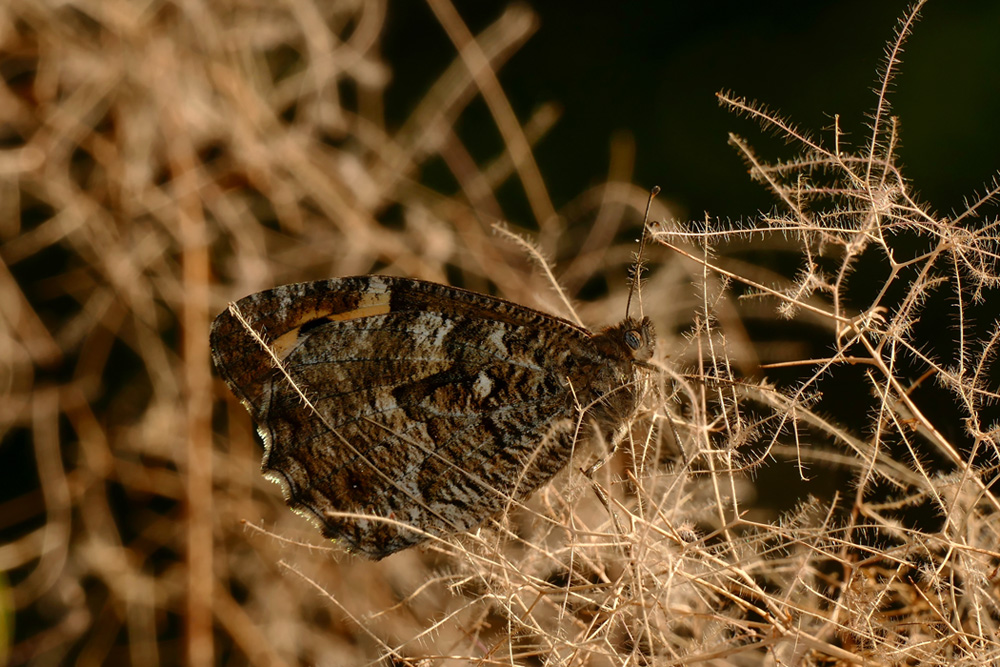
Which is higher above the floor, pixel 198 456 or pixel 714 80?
pixel 714 80

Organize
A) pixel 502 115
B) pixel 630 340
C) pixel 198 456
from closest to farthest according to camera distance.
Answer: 1. pixel 630 340
2. pixel 198 456
3. pixel 502 115

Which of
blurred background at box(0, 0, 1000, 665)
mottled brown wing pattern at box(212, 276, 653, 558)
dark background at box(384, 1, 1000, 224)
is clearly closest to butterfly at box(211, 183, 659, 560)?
mottled brown wing pattern at box(212, 276, 653, 558)

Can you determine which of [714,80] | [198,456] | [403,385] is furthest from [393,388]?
[714,80]

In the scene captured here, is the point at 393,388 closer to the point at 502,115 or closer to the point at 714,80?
the point at 502,115

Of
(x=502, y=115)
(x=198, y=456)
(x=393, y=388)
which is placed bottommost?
(x=198, y=456)

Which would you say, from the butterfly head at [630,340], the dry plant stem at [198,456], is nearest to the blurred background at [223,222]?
the dry plant stem at [198,456]

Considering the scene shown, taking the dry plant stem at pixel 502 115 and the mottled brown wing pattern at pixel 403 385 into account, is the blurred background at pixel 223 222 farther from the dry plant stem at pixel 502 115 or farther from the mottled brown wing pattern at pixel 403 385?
the mottled brown wing pattern at pixel 403 385

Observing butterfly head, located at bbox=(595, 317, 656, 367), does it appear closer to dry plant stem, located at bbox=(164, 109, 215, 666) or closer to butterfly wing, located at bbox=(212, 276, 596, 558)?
butterfly wing, located at bbox=(212, 276, 596, 558)

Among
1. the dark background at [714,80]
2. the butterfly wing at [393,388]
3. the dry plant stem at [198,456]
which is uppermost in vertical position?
the dark background at [714,80]
